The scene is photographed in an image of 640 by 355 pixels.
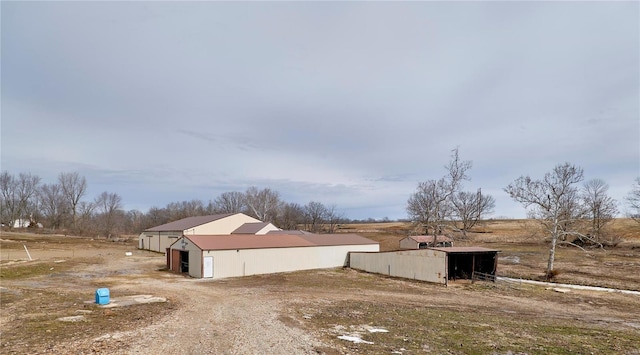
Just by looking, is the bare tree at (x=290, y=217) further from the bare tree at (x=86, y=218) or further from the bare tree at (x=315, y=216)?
the bare tree at (x=86, y=218)

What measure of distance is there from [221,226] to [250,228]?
14.5ft

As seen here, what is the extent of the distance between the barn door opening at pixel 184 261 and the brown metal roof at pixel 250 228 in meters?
19.0

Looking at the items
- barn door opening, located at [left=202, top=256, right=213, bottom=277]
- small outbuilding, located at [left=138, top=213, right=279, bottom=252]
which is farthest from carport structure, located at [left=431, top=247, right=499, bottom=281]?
small outbuilding, located at [left=138, top=213, right=279, bottom=252]

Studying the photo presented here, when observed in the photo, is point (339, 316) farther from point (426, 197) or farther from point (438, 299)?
point (426, 197)

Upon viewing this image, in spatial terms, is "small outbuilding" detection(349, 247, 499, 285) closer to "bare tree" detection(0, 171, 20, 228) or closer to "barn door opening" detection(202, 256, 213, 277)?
"barn door opening" detection(202, 256, 213, 277)

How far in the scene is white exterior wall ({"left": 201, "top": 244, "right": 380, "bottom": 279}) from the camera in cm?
3114

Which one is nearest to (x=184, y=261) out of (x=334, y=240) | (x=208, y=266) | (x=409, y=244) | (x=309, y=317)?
(x=208, y=266)

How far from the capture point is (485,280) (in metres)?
29.3

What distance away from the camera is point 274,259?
3503 cm

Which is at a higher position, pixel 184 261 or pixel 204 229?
pixel 204 229

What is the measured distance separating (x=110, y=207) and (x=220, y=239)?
101 metres

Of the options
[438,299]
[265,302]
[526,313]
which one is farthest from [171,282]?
[526,313]

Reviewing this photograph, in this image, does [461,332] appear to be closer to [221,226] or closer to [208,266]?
[208,266]

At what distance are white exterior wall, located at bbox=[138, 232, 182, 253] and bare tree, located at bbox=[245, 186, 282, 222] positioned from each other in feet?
107
